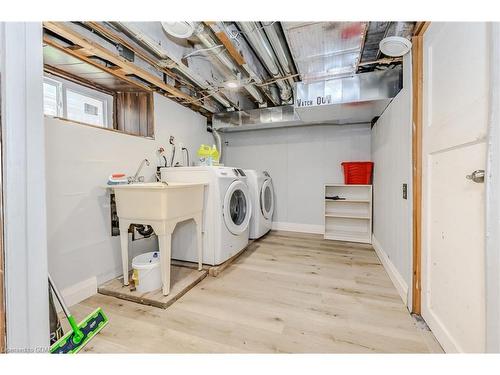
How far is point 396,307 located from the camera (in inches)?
56.3

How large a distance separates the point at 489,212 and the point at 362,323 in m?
0.95

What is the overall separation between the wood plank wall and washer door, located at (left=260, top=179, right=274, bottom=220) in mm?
1633

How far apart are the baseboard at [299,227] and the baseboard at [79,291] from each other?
2.58m

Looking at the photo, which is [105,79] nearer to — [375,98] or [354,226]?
[375,98]

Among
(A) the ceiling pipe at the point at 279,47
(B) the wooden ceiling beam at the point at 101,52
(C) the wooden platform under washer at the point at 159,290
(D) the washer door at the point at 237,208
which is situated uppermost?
(A) the ceiling pipe at the point at 279,47

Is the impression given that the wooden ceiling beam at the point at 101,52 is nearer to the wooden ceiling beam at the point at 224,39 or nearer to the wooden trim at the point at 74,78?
the wooden trim at the point at 74,78

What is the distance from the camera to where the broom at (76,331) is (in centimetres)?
103

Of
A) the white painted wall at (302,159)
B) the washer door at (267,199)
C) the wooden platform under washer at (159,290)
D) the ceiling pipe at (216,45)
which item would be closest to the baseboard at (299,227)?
the white painted wall at (302,159)

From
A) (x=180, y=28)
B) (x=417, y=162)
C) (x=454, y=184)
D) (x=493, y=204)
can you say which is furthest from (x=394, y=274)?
(x=180, y=28)

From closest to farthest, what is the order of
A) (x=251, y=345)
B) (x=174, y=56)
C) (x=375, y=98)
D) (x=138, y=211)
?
(x=251, y=345)
(x=138, y=211)
(x=174, y=56)
(x=375, y=98)

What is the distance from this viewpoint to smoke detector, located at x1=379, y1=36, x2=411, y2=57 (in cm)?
134

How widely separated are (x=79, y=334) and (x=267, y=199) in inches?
99.3

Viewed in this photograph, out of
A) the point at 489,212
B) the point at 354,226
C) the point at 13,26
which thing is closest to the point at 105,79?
the point at 13,26

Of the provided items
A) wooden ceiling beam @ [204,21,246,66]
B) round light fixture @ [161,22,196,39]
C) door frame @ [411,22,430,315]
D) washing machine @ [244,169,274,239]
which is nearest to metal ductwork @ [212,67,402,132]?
door frame @ [411,22,430,315]
